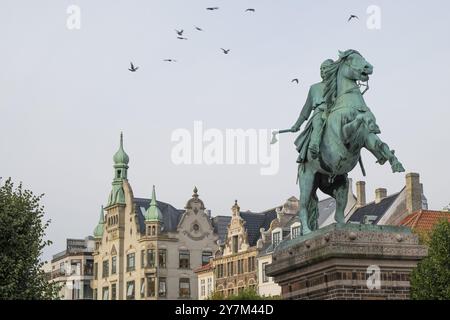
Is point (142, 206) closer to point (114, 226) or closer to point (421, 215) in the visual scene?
point (114, 226)

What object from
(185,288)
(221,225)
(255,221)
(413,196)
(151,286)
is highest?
(221,225)

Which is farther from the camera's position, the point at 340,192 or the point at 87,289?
the point at 87,289

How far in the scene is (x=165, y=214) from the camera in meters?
106

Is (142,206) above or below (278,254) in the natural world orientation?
above

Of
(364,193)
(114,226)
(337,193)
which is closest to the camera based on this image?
(337,193)

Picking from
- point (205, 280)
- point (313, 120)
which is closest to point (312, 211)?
point (313, 120)

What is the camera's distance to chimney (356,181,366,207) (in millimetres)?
80750

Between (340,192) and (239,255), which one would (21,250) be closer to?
(340,192)

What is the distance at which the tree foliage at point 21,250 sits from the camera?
43969 millimetres

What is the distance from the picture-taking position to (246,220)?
300 ft

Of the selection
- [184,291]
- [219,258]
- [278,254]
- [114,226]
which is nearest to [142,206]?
[114,226]

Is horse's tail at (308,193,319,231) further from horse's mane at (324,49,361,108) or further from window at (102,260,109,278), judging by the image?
window at (102,260,109,278)

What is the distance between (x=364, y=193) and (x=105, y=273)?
4019 cm

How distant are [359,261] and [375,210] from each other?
57.1 m
